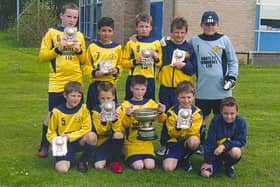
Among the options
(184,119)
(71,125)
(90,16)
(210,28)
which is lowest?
(71,125)

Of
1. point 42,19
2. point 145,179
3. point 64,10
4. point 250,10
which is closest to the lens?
point 145,179

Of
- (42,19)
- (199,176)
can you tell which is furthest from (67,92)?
(42,19)

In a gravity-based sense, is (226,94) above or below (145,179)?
above

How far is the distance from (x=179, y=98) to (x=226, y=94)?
2.55 ft

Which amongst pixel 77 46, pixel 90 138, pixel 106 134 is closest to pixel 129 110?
pixel 106 134

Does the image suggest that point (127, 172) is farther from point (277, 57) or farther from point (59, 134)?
point (277, 57)

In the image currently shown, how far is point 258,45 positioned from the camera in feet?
72.2

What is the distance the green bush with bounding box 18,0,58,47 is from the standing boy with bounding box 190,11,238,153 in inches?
873

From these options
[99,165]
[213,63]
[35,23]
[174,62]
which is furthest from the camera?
[35,23]

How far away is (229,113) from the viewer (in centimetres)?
629

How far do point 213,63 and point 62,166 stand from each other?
2.19 metres

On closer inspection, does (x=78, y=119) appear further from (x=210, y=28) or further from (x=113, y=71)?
(x=210, y=28)

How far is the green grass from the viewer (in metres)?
6.16

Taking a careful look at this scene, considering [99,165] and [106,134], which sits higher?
[106,134]
